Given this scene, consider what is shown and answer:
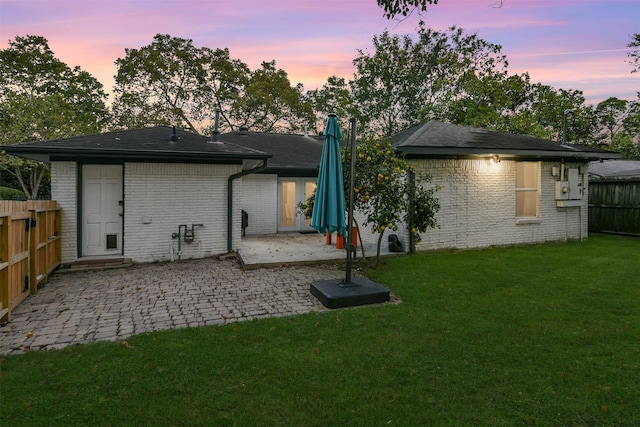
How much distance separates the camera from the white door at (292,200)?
12.6 m

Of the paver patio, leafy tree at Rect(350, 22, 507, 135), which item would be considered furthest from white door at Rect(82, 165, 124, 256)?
leafy tree at Rect(350, 22, 507, 135)

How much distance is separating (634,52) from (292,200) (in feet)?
66.8

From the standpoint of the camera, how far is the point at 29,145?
693 centimetres

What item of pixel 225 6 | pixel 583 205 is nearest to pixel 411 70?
pixel 583 205

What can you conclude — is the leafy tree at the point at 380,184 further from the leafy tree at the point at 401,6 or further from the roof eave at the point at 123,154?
the leafy tree at the point at 401,6

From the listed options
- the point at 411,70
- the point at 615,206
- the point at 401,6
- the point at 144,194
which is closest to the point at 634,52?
the point at 615,206

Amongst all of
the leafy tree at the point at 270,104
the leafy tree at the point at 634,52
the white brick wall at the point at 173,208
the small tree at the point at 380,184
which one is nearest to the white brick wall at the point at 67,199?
the white brick wall at the point at 173,208

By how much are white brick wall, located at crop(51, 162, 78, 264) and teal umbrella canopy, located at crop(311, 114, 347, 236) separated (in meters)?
5.34

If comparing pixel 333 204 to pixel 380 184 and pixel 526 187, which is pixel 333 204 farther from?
pixel 526 187

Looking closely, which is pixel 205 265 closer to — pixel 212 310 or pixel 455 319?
pixel 212 310

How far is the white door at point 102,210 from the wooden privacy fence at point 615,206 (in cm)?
1517

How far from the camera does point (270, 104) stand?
26.2m

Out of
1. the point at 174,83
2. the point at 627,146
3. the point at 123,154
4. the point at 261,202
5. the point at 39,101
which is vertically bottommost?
the point at 261,202

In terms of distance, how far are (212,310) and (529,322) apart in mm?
3907
